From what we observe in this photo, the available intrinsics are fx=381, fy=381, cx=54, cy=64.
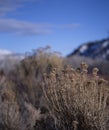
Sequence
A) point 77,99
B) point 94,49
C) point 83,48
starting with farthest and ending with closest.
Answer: point 83,48 < point 94,49 < point 77,99

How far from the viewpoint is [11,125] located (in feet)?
28.8

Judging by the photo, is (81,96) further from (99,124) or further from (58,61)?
(58,61)

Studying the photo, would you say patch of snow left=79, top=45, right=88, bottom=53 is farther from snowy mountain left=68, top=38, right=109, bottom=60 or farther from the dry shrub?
the dry shrub

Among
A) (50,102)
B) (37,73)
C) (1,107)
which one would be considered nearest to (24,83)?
(37,73)

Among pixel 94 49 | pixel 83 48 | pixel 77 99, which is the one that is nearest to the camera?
pixel 77 99

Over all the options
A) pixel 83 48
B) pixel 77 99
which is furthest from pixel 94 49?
pixel 77 99

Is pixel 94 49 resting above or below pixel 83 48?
below

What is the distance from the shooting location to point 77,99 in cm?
686

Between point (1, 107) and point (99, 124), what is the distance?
11.6ft

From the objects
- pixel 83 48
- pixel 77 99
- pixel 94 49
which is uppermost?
pixel 83 48

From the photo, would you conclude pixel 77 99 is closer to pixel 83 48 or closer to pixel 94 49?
pixel 94 49

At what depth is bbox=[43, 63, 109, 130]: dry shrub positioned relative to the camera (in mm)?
6779

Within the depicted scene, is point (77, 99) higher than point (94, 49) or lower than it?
lower

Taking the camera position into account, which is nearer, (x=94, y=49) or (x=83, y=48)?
(x=94, y=49)
